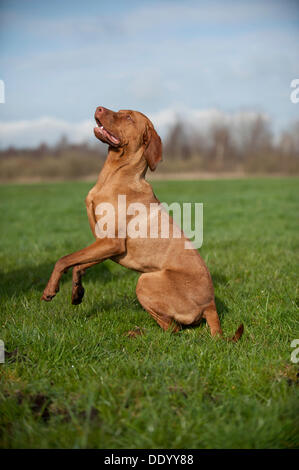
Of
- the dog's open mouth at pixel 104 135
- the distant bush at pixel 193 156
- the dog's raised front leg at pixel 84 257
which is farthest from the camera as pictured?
the distant bush at pixel 193 156

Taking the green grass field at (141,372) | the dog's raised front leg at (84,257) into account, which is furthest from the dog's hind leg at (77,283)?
the dog's raised front leg at (84,257)

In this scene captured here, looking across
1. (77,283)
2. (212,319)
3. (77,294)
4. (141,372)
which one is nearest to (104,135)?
(77,283)

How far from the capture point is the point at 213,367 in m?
3.21

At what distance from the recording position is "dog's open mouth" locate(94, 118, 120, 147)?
13.5ft

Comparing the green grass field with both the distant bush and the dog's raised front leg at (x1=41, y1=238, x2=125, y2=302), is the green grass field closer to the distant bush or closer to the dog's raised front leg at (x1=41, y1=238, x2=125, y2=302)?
the dog's raised front leg at (x1=41, y1=238, x2=125, y2=302)

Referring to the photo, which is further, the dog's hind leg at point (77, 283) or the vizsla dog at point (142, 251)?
the dog's hind leg at point (77, 283)

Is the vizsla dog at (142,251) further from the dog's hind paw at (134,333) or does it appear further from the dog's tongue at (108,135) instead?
the dog's hind paw at (134,333)

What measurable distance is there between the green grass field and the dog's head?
180 cm

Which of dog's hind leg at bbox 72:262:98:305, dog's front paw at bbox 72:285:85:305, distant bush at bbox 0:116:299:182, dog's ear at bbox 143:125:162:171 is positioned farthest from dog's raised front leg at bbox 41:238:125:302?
distant bush at bbox 0:116:299:182

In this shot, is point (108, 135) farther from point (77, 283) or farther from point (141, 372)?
point (141, 372)

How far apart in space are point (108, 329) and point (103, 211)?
3.86 feet

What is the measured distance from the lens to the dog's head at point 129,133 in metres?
4.13

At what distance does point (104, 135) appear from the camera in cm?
413

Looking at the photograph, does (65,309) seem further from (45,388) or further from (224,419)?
(224,419)
